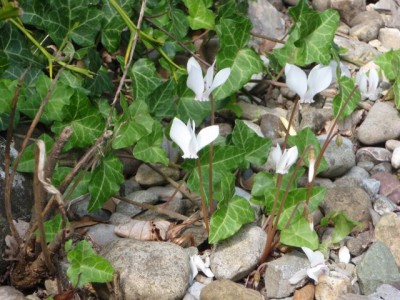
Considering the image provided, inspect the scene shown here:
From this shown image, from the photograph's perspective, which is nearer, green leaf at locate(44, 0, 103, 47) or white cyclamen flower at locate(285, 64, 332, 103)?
white cyclamen flower at locate(285, 64, 332, 103)

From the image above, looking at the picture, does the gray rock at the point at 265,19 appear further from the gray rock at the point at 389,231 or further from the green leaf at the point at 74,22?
the gray rock at the point at 389,231

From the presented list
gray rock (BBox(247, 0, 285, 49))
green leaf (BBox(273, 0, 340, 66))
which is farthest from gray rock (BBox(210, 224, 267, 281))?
gray rock (BBox(247, 0, 285, 49))

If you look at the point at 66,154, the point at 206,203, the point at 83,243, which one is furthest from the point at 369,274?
the point at 66,154

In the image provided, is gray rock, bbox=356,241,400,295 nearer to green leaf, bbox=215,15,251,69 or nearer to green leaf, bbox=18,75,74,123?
green leaf, bbox=215,15,251,69

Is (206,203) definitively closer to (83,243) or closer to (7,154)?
(83,243)

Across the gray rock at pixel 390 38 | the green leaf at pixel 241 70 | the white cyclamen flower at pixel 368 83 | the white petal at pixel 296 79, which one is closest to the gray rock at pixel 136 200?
the green leaf at pixel 241 70

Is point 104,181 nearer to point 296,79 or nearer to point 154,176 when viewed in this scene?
point 154,176
